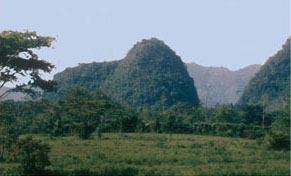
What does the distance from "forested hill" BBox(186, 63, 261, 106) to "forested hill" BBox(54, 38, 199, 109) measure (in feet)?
117

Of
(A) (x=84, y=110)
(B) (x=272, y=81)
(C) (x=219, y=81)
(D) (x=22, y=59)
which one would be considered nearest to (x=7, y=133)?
(D) (x=22, y=59)

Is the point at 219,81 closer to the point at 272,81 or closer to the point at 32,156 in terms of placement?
the point at 272,81

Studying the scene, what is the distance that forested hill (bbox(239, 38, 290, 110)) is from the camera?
64.2 metres

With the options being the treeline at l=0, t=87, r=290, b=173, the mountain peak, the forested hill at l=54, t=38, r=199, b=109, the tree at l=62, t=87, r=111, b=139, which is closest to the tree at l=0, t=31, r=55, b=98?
the treeline at l=0, t=87, r=290, b=173

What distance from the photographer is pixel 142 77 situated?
85.8 meters

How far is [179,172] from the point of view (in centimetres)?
1226

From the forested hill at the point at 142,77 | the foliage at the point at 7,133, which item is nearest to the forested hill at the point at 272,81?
the forested hill at the point at 142,77

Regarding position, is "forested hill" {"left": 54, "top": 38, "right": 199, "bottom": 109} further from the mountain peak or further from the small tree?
the small tree

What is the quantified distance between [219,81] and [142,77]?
7110cm

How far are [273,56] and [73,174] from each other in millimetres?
69743

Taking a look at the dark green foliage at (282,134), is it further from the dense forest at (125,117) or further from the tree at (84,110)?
the tree at (84,110)

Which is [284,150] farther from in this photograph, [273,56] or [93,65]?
[93,65]

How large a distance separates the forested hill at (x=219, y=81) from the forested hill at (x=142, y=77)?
35728 millimetres

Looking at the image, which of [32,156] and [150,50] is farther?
[150,50]
